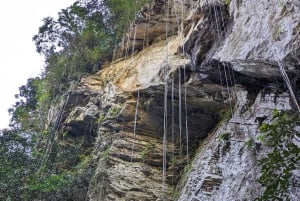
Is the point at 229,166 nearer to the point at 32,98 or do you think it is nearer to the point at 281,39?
the point at 281,39

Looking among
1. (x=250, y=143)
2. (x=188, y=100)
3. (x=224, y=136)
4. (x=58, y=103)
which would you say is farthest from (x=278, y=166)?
(x=58, y=103)

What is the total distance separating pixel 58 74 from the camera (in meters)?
11.2

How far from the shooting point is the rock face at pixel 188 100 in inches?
181

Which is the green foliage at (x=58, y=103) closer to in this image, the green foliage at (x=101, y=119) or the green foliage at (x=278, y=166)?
the green foliage at (x=101, y=119)

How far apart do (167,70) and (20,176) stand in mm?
3657

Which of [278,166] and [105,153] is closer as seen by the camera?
[278,166]

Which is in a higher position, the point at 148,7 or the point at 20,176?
the point at 148,7

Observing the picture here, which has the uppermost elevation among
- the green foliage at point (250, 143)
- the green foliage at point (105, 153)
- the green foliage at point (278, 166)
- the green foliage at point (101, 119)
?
the green foliage at point (101, 119)

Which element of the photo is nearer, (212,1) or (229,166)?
(229,166)

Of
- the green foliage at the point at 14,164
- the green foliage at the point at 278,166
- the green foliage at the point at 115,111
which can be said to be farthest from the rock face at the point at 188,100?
the green foliage at the point at 14,164

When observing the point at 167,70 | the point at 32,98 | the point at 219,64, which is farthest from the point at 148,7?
the point at 32,98

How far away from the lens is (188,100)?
6773 millimetres

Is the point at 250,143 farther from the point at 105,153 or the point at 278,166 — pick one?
the point at 105,153

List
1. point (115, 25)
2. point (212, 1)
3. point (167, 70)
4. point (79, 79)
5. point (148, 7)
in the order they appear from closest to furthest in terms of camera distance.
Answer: point (212, 1)
point (167, 70)
point (148, 7)
point (79, 79)
point (115, 25)
